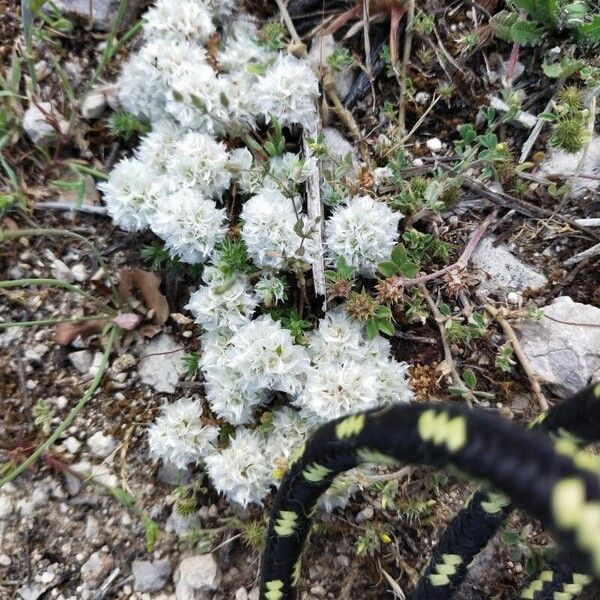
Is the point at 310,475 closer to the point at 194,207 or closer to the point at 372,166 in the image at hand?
the point at 194,207

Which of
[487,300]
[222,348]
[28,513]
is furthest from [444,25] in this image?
[28,513]

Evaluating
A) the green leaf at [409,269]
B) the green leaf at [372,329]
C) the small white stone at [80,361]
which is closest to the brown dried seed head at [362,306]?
the green leaf at [372,329]

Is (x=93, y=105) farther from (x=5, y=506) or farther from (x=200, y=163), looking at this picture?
Result: (x=5, y=506)

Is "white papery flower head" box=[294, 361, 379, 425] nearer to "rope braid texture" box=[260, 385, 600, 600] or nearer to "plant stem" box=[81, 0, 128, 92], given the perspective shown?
"rope braid texture" box=[260, 385, 600, 600]

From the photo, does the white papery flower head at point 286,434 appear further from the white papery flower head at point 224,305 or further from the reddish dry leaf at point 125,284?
Result: the reddish dry leaf at point 125,284

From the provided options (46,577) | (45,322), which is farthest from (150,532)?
(45,322)

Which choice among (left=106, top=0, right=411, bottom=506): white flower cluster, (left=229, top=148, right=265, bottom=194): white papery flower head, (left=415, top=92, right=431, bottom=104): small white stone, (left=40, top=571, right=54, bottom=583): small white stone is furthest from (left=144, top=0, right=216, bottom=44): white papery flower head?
(left=40, top=571, right=54, bottom=583): small white stone

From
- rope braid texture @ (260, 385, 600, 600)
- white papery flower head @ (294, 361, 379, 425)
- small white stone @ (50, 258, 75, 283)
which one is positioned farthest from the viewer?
small white stone @ (50, 258, 75, 283)
